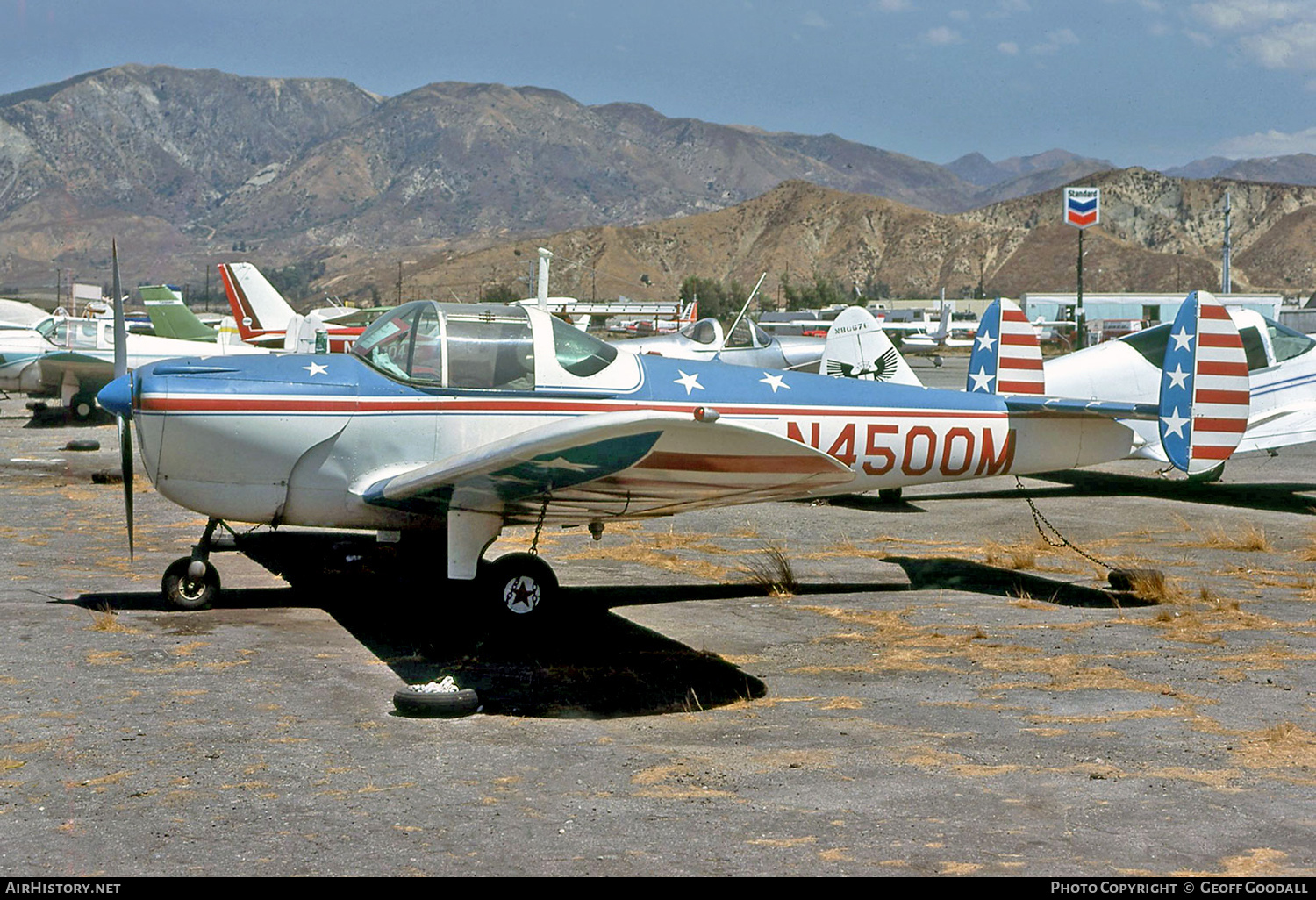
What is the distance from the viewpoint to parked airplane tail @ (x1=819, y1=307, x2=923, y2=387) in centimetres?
1459

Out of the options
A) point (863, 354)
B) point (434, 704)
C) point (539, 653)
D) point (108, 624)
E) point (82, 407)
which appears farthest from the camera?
point (82, 407)

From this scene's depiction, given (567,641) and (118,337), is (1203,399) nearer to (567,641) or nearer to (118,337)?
(567,641)

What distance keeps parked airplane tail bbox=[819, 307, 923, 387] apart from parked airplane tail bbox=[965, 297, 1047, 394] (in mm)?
3118

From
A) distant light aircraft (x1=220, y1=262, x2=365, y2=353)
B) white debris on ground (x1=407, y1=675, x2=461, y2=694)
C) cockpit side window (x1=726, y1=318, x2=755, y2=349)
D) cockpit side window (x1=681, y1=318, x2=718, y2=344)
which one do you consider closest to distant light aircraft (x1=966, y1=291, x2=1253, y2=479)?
white debris on ground (x1=407, y1=675, x2=461, y2=694)

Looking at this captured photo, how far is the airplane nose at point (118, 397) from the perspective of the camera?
28.6 feet

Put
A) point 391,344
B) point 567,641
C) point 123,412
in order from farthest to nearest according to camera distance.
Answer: point 391,344 < point 123,412 < point 567,641

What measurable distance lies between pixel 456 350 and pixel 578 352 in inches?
34.1

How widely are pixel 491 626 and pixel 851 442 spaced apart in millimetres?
3028

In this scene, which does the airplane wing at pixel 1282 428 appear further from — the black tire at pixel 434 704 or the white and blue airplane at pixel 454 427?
the black tire at pixel 434 704

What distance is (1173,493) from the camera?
54.6ft

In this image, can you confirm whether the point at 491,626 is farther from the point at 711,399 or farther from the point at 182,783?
the point at 182,783

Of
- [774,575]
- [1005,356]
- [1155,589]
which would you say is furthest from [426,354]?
[1155,589]

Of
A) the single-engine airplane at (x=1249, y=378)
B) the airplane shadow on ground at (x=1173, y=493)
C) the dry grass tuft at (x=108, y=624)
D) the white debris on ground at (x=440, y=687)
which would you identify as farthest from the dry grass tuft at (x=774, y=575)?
the single-engine airplane at (x=1249, y=378)

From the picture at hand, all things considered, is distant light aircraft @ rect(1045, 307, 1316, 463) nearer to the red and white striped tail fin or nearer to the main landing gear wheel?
the red and white striped tail fin
